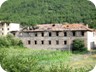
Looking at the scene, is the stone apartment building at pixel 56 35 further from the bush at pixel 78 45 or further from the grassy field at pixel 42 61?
the grassy field at pixel 42 61

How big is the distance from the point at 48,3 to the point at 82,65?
123 cm

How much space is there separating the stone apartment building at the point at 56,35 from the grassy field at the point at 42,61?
0.56 metres

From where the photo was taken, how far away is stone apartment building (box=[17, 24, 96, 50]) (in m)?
8.50

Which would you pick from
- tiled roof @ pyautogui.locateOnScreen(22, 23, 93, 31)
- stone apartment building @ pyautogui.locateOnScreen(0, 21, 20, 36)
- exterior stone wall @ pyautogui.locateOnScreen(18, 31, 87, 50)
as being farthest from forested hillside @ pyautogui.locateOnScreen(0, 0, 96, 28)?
stone apartment building @ pyautogui.locateOnScreen(0, 21, 20, 36)

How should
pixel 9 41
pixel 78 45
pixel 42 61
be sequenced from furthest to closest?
pixel 9 41, pixel 78 45, pixel 42 61

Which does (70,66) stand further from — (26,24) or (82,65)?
(26,24)

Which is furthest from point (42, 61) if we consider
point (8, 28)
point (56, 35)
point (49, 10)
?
point (56, 35)

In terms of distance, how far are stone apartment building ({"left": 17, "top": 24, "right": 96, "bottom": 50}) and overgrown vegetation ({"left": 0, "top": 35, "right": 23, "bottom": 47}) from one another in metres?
0.14

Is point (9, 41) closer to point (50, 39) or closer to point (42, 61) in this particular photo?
point (50, 39)

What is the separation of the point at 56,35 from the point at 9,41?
142cm

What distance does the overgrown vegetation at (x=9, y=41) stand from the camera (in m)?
8.14

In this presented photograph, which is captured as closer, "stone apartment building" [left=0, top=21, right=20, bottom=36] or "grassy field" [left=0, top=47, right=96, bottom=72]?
"grassy field" [left=0, top=47, right=96, bottom=72]

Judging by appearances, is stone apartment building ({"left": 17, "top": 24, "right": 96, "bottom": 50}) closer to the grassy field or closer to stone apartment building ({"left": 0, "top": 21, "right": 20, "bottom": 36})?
stone apartment building ({"left": 0, "top": 21, "right": 20, "bottom": 36})

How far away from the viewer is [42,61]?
708 cm
